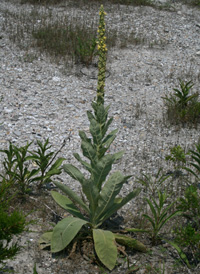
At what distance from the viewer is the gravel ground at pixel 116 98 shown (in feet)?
14.1

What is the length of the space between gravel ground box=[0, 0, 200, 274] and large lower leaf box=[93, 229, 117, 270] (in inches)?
8.6

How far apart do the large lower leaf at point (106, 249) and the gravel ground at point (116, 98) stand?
218mm

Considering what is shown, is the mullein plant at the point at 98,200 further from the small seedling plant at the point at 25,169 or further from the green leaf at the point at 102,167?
the small seedling plant at the point at 25,169

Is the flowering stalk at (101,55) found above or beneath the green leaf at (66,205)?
above

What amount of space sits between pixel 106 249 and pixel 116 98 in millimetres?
4612

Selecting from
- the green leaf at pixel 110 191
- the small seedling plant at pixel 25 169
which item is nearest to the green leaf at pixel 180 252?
the green leaf at pixel 110 191

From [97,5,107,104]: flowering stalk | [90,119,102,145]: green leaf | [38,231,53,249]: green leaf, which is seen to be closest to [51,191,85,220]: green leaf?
[38,231,53,249]: green leaf

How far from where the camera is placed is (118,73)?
883 cm

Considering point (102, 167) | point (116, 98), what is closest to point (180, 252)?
point (102, 167)

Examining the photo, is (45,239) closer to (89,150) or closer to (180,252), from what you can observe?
(89,150)

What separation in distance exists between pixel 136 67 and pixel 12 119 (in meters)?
3.98

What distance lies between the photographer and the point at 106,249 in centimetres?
370

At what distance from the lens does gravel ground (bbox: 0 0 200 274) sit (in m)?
4.31

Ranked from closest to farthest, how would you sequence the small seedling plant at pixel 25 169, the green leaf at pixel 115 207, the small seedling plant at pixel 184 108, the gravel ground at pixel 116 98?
the green leaf at pixel 115 207
the gravel ground at pixel 116 98
the small seedling plant at pixel 25 169
the small seedling plant at pixel 184 108
